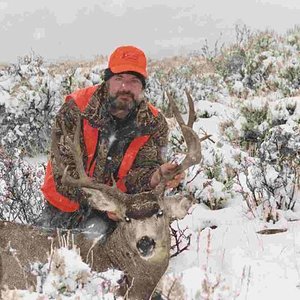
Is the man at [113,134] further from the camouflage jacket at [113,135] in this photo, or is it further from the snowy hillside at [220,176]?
the snowy hillside at [220,176]

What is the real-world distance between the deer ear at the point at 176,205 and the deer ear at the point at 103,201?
0.35 metres

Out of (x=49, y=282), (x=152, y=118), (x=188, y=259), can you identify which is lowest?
(x=188, y=259)

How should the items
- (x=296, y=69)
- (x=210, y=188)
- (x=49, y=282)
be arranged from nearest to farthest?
(x=49, y=282), (x=210, y=188), (x=296, y=69)

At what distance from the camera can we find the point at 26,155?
9.57 metres

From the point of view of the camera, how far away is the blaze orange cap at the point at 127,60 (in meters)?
5.22

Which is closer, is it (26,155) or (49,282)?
(49,282)

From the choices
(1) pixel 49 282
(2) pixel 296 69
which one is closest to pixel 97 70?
(2) pixel 296 69

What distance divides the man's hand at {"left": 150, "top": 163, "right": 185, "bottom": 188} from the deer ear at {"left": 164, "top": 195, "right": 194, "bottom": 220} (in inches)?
8.4

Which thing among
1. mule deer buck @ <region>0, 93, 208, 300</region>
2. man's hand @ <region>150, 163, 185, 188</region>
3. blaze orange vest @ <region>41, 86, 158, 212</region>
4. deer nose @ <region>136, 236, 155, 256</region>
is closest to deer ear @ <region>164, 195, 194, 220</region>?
mule deer buck @ <region>0, 93, 208, 300</region>

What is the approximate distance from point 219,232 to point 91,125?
1619mm

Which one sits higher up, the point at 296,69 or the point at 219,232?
the point at 296,69

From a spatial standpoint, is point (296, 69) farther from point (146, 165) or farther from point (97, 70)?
point (146, 165)

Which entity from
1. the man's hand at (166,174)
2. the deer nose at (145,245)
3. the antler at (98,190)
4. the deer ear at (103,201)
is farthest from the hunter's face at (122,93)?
the deer nose at (145,245)

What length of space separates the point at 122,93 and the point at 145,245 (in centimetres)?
155
